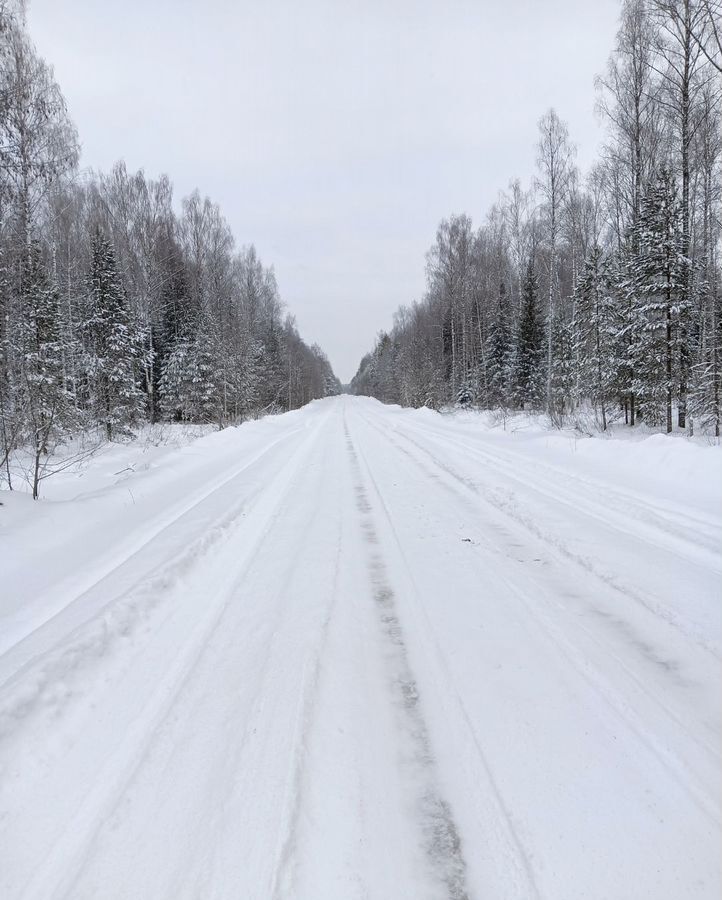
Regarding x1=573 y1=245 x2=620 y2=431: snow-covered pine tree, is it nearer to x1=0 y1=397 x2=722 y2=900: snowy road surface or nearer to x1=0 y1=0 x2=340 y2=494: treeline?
x1=0 y1=397 x2=722 y2=900: snowy road surface

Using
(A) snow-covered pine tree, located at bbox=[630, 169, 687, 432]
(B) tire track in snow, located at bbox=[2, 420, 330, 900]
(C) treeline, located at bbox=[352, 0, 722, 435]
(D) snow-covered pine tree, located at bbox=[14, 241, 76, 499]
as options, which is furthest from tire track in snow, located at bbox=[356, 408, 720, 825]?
(A) snow-covered pine tree, located at bbox=[630, 169, 687, 432]

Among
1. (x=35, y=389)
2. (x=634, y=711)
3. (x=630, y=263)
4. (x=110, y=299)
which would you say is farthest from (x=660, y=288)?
(x=110, y=299)

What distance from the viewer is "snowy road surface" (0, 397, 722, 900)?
1.46 meters

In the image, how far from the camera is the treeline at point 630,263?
506 inches

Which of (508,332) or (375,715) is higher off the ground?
(508,332)

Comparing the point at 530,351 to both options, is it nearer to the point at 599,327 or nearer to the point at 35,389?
the point at 599,327

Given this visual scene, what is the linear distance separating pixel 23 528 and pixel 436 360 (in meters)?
37.3

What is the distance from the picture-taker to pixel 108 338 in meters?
19.3

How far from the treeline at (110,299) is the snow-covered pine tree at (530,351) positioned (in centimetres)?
1592

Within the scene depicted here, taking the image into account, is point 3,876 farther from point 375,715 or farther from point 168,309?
point 168,309

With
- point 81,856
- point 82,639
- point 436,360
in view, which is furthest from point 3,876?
point 436,360

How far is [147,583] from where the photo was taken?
139 inches

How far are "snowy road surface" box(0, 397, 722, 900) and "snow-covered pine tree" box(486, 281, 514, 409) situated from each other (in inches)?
949

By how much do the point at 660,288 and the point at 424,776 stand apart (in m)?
15.2
